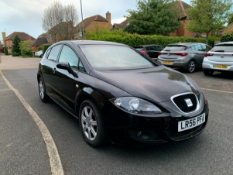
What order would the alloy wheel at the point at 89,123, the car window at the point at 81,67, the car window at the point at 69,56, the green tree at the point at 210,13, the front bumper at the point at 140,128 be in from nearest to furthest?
the front bumper at the point at 140,128
the alloy wheel at the point at 89,123
the car window at the point at 81,67
the car window at the point at 69,56
the green tree at the point at 210,13

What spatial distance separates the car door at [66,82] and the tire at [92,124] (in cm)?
45

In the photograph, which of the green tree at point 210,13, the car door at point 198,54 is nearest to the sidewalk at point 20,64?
the car door at point 198,54

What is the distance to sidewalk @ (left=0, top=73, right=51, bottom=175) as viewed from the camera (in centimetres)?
221

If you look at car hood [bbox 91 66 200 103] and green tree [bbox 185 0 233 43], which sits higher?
green tree [bbox 185 0 233 43]

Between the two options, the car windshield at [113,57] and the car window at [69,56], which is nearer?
the car windshield at [113,57]

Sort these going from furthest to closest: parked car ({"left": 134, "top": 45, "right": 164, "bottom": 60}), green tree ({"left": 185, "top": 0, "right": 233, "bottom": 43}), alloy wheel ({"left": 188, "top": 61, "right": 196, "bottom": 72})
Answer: green tree ({"left": 185, "top": 0, "right": 233, "bottom": 43}) < parked car ({"left": 134, "top": 45, "right": 164, "bottom": 60}) < alloy wheel ({"left": 188, "top": 61, "right": 196, "bottom": 72})

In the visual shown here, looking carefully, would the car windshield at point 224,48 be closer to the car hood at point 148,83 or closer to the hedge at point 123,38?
the car hood at point 148,83

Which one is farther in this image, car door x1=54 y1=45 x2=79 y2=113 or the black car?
car door x1=54 y1=45 x2=79 y2=113

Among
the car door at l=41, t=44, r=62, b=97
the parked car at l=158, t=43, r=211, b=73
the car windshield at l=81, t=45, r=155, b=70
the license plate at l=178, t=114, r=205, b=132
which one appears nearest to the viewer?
the license plate at l=178, t=114, r=205, b=132

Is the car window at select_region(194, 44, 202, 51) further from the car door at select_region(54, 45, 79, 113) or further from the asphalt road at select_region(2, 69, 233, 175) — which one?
the car door at select_region(54, 45, 79, 113)

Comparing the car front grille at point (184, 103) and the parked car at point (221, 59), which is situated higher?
the parked car at point (221, 59)

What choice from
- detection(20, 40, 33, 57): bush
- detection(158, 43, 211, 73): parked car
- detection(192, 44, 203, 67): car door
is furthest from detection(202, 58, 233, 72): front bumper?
detection(20, 40, 33, 57): bush

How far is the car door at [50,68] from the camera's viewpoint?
4020mm

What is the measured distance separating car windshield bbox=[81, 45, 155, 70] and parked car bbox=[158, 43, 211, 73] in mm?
6021
